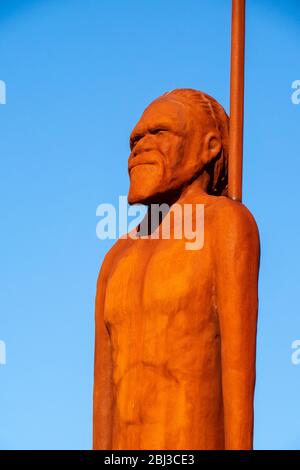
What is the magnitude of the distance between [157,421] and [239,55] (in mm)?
2945

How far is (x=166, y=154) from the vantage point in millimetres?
8898

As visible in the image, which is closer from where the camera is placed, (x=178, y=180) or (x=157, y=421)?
(x=157, y=421)

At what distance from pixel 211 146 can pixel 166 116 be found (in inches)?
16.9

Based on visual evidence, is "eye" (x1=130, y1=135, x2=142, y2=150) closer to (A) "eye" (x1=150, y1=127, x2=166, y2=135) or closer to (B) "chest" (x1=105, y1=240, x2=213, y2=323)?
(A) "eye" (x1=150, y1=127, x2=166, y2=135)

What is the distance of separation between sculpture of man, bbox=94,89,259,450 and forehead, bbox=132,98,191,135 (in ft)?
0.04

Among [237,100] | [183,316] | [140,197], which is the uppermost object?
[237,100]

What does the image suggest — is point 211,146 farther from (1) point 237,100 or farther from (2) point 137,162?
(2) point 137,162

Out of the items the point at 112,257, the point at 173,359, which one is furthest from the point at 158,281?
the point at 112,257

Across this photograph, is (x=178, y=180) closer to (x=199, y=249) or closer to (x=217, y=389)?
(x=199, y=249)

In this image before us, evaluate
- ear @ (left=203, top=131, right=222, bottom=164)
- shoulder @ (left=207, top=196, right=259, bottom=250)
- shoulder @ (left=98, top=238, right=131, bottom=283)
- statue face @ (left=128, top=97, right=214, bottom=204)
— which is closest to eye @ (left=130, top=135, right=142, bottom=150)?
statue face @ (left=128, top=97, right=214, bottom=204)

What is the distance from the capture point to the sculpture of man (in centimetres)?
816

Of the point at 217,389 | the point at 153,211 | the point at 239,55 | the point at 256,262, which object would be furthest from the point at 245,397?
the point at 239,55

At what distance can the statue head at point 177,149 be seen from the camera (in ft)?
29.2

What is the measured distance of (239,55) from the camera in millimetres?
8969
